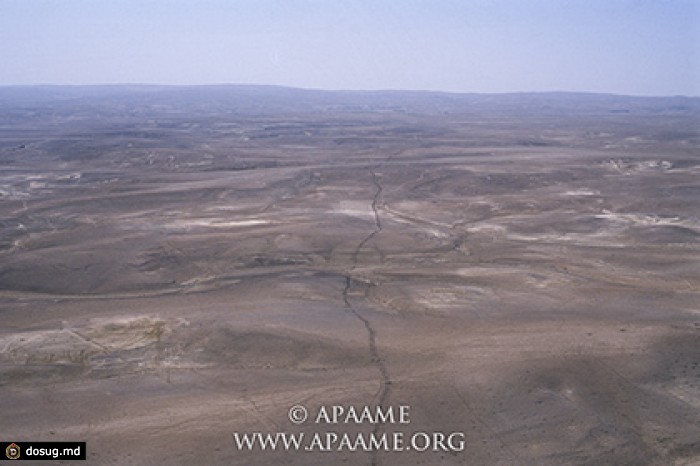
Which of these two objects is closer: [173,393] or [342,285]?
[173,393]

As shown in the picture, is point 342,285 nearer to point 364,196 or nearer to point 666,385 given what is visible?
point 666,385

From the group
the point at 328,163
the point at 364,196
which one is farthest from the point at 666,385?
the point at 328,163

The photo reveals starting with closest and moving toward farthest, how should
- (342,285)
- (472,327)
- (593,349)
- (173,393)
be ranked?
(173,393) → (593,349) → (472,327) → (342,285)

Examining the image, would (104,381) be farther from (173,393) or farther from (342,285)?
(342,285)

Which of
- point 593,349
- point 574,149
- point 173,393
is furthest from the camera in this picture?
point 574,149

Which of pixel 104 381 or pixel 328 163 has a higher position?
pixel 328 163

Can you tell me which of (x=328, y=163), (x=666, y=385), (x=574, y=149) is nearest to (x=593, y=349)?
(x=666, y=385)
